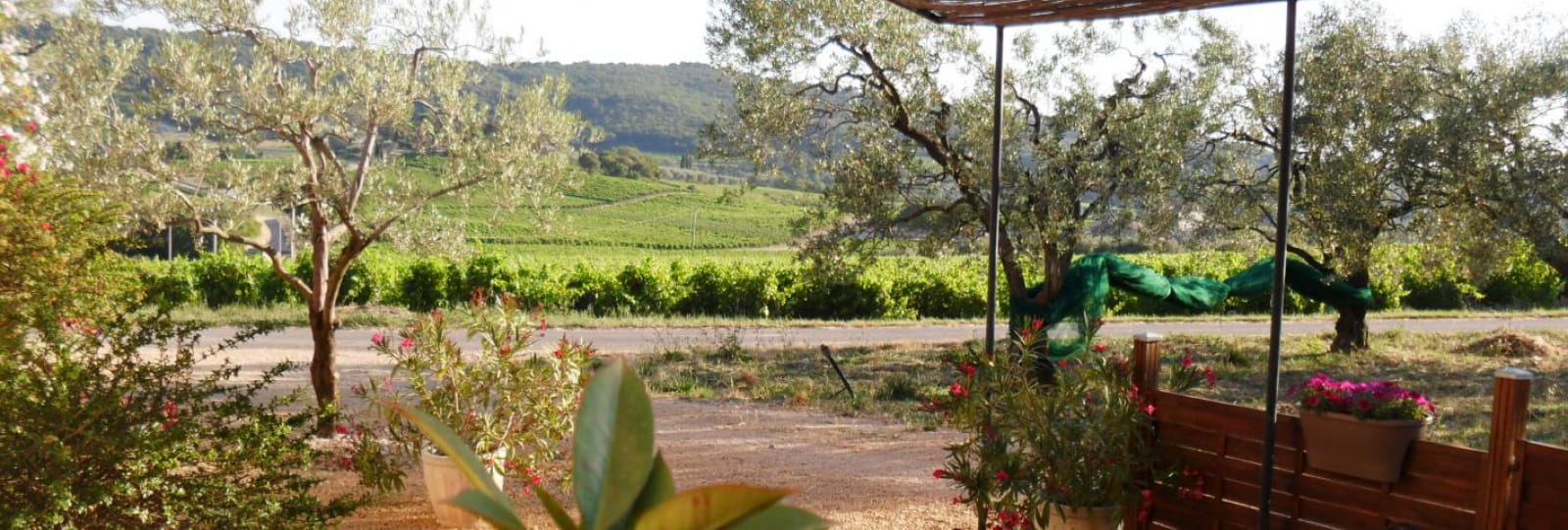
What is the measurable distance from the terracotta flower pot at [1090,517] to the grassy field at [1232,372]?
14.0 feet

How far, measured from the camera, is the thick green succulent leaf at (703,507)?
0.92m

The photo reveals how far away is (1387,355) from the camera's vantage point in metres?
13.1

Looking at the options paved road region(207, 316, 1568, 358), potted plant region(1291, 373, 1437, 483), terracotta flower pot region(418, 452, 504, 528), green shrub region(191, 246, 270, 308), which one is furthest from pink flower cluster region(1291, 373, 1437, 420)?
green shrub region(191, 246, 270, 308)

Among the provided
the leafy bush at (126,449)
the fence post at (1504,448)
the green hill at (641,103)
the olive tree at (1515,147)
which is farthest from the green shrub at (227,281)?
the green hill at (641,103)

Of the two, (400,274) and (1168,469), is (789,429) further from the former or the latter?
(400,274)

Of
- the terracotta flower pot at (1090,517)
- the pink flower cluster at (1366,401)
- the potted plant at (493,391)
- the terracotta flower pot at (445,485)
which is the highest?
the pink flower cluster at (1366,401)

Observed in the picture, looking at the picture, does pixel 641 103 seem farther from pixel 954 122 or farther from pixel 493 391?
pixel 493 391

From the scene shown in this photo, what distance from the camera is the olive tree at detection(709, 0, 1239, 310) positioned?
10484 mm

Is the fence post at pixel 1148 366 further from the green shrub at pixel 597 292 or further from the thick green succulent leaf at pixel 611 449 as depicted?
the green shrub at pixel 597 292

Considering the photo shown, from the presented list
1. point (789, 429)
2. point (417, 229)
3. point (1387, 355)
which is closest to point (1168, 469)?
point (789, 429)

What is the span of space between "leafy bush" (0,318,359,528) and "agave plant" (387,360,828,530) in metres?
2.90

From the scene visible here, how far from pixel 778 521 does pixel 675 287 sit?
1875 cm

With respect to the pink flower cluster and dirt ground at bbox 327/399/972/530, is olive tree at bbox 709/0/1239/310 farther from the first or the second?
the pink flower cluster

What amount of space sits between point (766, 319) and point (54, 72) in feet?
41.4
